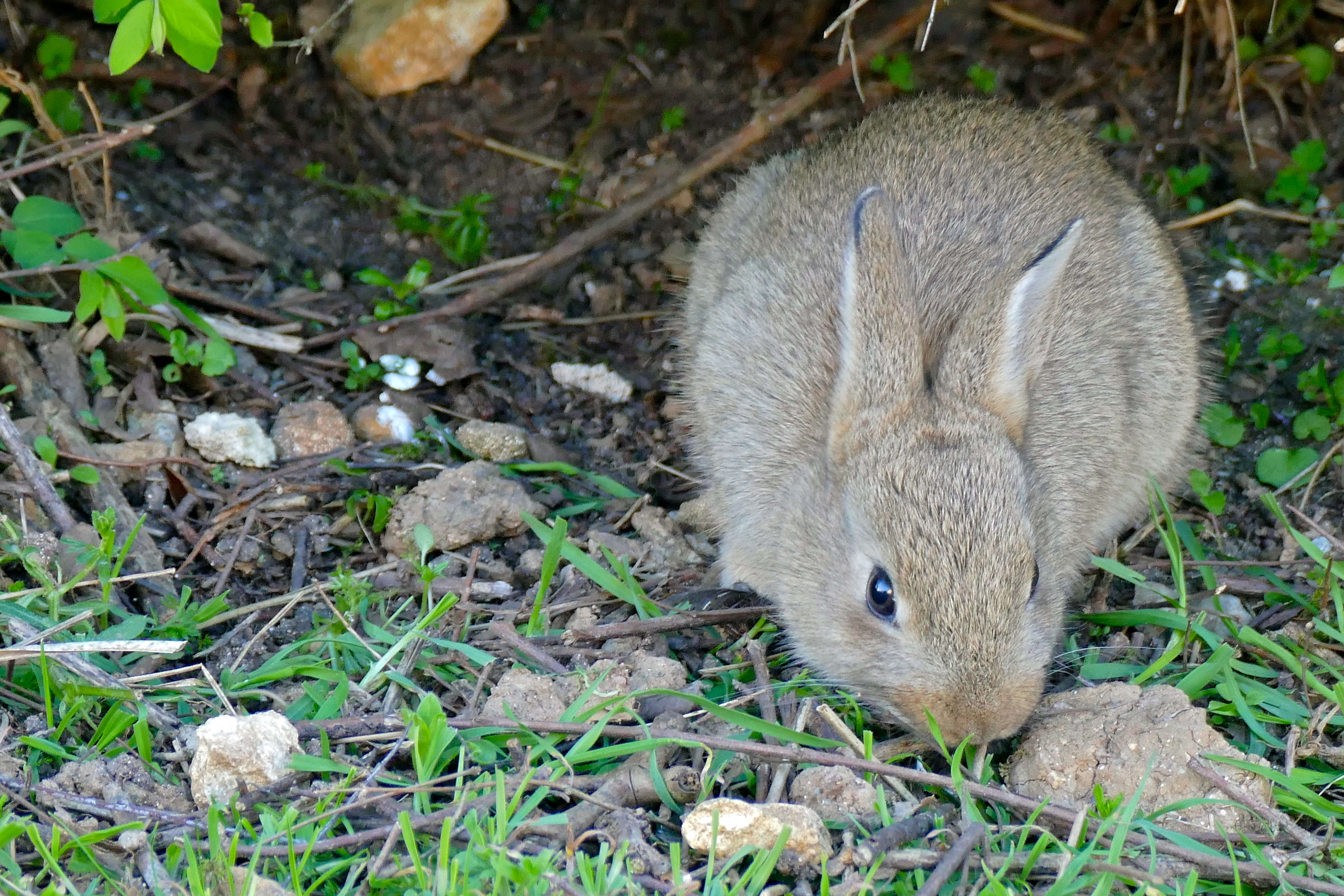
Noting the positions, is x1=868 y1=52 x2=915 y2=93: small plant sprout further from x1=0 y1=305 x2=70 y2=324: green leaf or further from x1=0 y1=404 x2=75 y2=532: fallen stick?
x1=0 y1=404 x2=75 y2=532: fallen stick

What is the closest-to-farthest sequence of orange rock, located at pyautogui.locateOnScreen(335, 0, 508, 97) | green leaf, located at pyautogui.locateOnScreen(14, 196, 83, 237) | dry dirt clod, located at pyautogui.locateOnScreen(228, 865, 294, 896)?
dry dirt clod, located at pyautogui.locateOnScreen(228, 865, 294, 896) < green leaf, located at pyautogui.locateOnScreen(14, 196, 83, 237) < orange rock, located at pyautogui.locateOnScreen(335, 0, 508, 97)

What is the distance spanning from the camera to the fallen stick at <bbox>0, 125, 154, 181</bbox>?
453cm

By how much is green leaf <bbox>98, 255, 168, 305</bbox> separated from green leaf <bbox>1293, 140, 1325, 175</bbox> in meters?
5.26

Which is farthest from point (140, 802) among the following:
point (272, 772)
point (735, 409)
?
point (735, 409)

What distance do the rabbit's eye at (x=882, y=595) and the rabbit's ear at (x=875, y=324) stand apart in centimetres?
53

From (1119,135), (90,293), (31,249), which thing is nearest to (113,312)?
(90,293)

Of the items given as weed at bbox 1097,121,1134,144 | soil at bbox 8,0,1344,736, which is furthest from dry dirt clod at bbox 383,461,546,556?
weed at bbox 1097,121,1134,144

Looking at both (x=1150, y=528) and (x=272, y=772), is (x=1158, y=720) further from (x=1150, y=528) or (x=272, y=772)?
(x=272, y=772)

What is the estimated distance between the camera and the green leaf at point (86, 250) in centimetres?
459

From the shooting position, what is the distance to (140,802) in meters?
3.21

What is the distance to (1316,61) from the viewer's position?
6.32 m

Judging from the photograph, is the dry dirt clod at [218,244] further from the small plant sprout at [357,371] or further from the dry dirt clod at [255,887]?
the dry dirt clod at [255,887]

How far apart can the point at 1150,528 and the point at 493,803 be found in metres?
2.95

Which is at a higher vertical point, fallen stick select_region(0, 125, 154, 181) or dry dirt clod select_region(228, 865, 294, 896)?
fallen stick select_region(0, 125, 154, 181)
